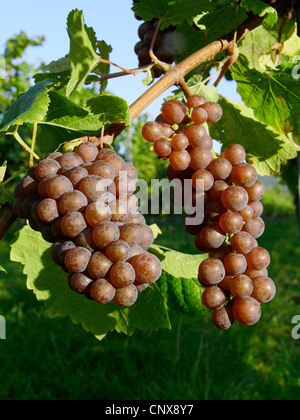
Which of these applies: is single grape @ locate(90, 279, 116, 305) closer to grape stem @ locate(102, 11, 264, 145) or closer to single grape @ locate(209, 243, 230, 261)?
single grape @ locate(209, 243, 230, 261)

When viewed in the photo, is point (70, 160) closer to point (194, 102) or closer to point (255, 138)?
point (194, 102)

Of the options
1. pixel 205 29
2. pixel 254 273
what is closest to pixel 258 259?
pixel 254 273

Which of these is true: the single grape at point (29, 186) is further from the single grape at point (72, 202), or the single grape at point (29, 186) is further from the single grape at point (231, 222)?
the single grape at point (231, 222)

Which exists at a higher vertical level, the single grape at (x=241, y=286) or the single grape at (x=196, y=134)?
the single grape at (x=196, y=134)

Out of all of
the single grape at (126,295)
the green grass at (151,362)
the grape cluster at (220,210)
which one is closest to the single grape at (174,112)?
the grape cluster at (220,210)

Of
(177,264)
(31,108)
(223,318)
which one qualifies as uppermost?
(31,108)
